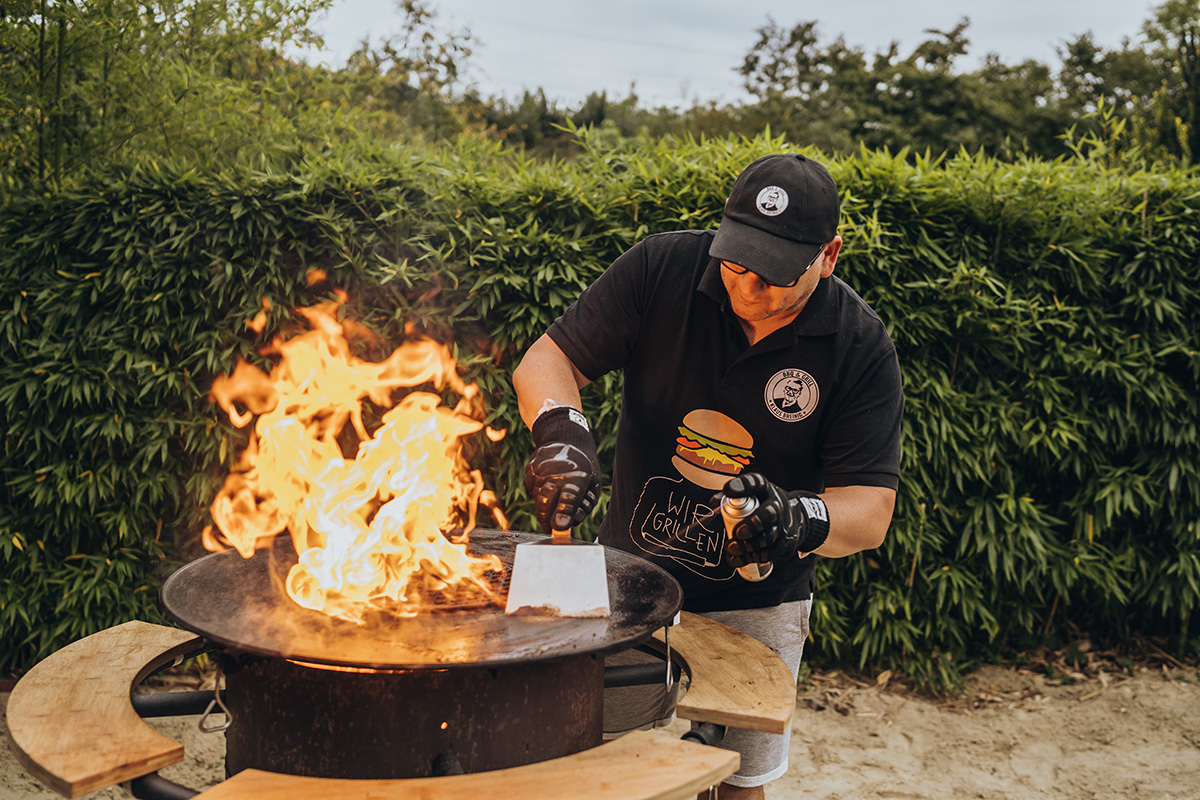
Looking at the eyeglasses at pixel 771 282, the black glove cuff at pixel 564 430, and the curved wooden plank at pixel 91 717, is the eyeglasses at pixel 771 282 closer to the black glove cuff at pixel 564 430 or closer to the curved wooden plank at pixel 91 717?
the black glove cuff at pixel 564 430

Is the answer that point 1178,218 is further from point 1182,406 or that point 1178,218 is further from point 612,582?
point 612,582

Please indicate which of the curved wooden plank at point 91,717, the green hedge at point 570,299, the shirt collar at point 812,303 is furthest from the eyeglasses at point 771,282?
the green hedge at point 570,299

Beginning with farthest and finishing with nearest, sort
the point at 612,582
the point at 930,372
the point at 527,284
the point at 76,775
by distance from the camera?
the point at 930,372 → the point at 527,284 → the point at 612,582 → the point at 76,775

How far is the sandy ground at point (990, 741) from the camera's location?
11.8 feet

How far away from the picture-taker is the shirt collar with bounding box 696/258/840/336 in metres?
2.32

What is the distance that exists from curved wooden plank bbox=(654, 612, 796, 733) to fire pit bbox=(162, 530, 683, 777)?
23cm

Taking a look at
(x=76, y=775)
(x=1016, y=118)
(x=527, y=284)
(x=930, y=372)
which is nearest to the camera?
(x=76, y=775)

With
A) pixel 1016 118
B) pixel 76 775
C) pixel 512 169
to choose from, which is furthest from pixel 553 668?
pixel 1016 118

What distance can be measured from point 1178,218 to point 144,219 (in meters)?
5.13

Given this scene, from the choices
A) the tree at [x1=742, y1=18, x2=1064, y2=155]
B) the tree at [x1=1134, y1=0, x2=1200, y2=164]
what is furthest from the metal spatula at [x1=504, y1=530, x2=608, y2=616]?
the tree at [x1=742, y1=18, x2=1064, y2=155]

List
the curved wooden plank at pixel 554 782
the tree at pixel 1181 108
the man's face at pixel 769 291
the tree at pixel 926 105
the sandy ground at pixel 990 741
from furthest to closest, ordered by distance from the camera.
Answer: the tree at pixel 926 105 < the tree at pixel 1181 108 < the sandy ground at pixel 990 741 < the man's face at pixel 769 291 < the curved wooden plank at pixel 554 782

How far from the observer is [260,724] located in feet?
5.77

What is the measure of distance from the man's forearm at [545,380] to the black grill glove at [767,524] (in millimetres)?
718

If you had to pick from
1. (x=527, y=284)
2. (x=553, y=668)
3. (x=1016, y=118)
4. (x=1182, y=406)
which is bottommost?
(x=553, y=668)
